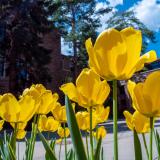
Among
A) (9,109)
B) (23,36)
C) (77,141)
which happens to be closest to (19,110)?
(9,109)

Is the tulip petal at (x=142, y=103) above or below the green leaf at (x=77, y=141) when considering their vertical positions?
above

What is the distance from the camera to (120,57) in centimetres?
72

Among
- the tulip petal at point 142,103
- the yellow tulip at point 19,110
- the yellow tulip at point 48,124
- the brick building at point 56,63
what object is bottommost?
the yellow tulip at point 48,124

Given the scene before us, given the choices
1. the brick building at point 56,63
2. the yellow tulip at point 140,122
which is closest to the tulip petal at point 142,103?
the yellow tulip at point 140,122

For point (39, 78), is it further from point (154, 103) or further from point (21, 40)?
point (154, 103)

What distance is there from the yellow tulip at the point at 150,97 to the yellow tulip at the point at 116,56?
34 millimetres

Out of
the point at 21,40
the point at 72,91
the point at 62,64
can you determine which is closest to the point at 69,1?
the point at 62,64

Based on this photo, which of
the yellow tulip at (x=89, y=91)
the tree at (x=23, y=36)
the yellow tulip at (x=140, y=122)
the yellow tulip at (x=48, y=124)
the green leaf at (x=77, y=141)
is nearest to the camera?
→ the green leaf at (x=77, y=141)

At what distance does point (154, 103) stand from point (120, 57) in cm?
11

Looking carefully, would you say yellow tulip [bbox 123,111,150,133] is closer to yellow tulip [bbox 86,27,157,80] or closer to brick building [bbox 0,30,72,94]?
yellow tulip [bbox 86,27,157,80]

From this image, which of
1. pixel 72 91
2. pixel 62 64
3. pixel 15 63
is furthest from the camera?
pixel 62 64

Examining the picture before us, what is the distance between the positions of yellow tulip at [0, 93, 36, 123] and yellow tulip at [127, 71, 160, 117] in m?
0.38

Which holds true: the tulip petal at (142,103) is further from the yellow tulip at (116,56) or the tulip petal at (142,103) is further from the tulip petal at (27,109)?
the tulip petal at (27,109)

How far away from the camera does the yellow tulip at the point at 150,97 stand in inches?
28.2
